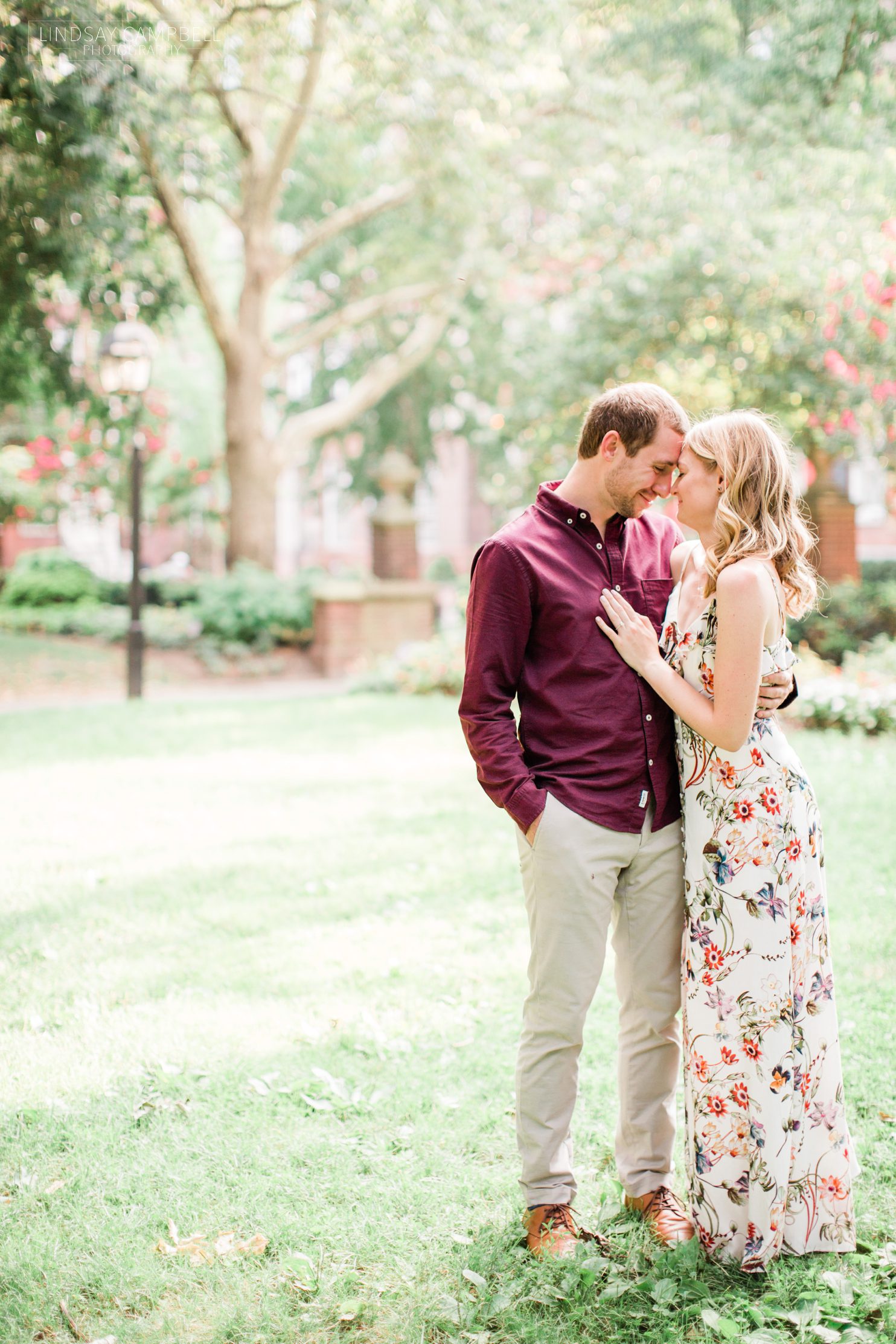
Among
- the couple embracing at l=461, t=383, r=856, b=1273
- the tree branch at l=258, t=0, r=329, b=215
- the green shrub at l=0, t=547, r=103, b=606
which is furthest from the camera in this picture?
the green shrub at l=0, t=547, r=103, b=606

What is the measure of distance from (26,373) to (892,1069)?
1123 centimetres

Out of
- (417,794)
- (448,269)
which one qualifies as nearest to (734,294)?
(448,269)

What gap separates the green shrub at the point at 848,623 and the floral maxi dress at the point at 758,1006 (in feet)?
37.6

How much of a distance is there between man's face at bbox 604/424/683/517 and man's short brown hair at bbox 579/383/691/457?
0.02 m

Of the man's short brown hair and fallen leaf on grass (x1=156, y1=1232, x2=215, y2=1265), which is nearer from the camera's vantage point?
the man's short brown hair

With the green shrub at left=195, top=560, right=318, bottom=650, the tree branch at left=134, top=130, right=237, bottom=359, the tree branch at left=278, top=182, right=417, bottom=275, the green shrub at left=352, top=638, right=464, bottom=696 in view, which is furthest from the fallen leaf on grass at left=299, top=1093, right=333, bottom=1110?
the tree branch at left=278, top=182, right=417, bottom=275

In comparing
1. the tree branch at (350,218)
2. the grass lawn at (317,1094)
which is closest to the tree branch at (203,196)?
the tree branch at (350,218)

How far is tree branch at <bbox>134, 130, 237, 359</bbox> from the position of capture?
8.46m

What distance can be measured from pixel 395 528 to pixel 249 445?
107 inches

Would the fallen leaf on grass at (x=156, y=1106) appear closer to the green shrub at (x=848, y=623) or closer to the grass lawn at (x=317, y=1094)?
the grass lawn at (x=317, y=1094)

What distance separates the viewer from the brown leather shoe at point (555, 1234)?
2.77 metres

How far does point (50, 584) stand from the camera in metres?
20.2

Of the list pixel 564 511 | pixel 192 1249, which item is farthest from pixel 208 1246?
pixel 564 511

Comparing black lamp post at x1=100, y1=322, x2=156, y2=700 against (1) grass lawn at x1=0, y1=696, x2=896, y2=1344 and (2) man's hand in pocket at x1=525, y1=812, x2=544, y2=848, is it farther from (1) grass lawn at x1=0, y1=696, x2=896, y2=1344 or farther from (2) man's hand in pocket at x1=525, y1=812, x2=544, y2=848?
(2) man's hand in pocket at x1=525, y1=812, x2=544, y2=848
